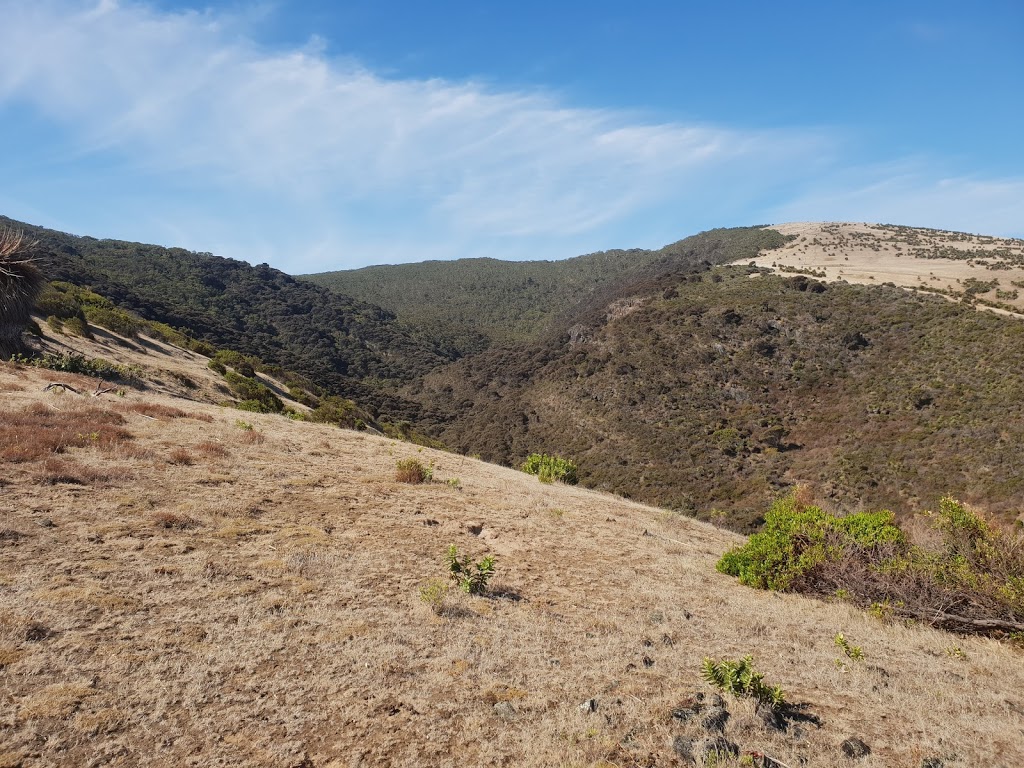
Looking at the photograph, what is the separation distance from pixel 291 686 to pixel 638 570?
7.03m

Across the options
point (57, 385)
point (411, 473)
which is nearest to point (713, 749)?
point (411, 473)

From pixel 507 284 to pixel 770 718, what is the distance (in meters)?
133

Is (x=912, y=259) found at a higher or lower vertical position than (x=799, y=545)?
higher

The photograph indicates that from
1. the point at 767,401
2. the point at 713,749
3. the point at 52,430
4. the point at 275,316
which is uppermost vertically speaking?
the point at 275,316

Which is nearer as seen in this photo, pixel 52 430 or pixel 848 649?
pixel 848 649

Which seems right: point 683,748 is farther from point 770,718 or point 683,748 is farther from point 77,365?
point 77,365

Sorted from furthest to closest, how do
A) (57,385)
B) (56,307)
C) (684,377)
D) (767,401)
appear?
1. (684,377)
2. (767,401)
3. (56,307)
4. (57,385)

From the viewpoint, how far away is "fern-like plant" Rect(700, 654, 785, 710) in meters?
5.25

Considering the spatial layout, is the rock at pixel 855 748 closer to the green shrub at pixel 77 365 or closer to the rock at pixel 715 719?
the rock at pixel 715 719

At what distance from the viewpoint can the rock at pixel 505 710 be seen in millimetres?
4910

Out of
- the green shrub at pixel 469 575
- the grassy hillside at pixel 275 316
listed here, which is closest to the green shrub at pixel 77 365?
the green shrub at pixel 469 575

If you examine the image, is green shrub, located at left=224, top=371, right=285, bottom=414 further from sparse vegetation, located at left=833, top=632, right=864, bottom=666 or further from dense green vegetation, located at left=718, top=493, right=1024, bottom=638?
sparse vegetation, located at left=833, top=632, right=864, bottom=666

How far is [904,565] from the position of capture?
893cm

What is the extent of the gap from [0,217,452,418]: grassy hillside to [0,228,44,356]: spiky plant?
144ft
